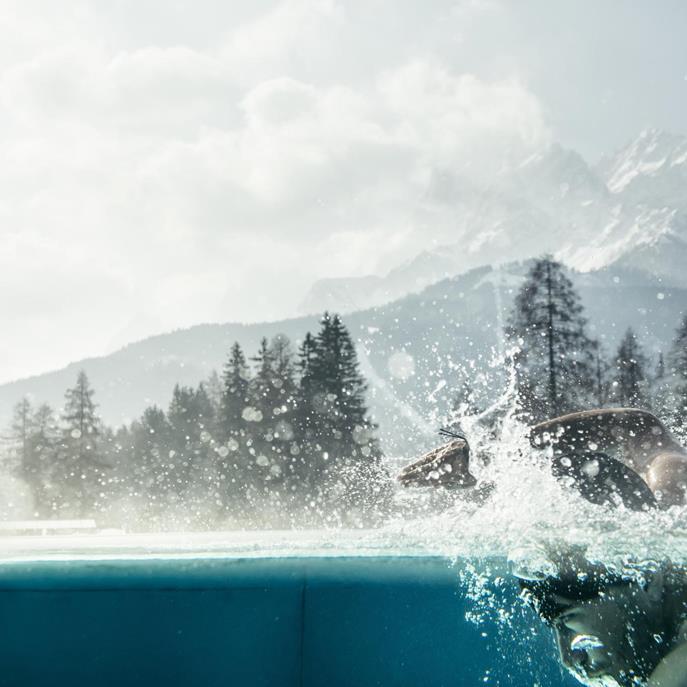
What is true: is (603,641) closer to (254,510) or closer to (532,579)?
(532,579)

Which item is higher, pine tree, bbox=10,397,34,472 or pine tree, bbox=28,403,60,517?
pine tree, bbox=10,397,34,472

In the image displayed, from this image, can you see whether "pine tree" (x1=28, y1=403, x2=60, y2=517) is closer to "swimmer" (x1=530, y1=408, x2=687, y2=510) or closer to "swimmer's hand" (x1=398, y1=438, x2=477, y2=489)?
"swimmer" (x1=530, y1=408, x2=687, y2=510)

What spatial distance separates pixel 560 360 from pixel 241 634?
104ft

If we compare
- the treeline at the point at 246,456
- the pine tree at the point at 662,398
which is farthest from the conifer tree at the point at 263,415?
the pine tree at the point at 662,398

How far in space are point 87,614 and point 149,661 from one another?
1.71 ft

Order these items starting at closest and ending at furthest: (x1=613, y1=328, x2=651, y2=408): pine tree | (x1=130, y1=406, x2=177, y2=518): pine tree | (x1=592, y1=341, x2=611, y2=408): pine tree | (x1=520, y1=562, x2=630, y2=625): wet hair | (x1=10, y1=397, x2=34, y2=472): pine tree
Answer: (x1=520, y1=562, x2=630, y2=625): wet hair
(x1=592, y1=341, x2=611, y2=408): pine tree
(x1=613, y1=328, x2=651, y2=408): pine tree
(x1=130, y1=406, x2=177, y2=518): pine tree
(x1=10, y1=397, x2=34, y2=472): pine tree

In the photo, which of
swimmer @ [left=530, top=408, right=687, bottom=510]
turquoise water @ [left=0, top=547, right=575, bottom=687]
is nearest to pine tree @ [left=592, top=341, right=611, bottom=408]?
swimmer @ [left=530, top=408, right=687, bottom=510]

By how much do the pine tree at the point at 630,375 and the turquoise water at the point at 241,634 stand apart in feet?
115

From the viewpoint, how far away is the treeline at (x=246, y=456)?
35.2 meters

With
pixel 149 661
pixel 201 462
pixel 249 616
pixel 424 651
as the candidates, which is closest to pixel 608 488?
pixel 424 651

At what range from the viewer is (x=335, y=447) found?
1391 inches

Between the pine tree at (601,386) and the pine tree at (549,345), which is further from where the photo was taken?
the pine tree at (601,386)

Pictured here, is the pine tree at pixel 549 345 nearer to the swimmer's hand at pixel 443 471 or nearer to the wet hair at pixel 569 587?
the swimmer's hand at pixel 443 471

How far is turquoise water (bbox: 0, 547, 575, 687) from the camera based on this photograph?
214 inches
